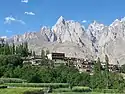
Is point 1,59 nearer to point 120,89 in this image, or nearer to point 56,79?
point 56,79

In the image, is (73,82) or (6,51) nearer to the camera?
(73,82)

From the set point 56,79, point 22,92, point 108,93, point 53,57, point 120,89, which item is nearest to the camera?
point 22,92

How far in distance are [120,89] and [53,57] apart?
95.8m

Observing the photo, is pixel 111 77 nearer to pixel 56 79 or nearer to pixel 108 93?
pixel 56 79

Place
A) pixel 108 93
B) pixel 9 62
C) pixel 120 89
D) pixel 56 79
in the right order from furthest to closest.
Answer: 1. pixel 9 62
2. pixel 56 79
3. pixel 120 89
4. pixel 108 93

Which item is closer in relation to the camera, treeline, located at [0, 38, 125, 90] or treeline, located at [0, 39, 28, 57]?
treeline, located at [0, 38, 125, 90]

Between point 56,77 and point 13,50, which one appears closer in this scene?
point 56,77

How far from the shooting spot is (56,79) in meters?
118

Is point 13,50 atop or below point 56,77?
atop

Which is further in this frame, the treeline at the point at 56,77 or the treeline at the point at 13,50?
the treeline at the point at 13,50

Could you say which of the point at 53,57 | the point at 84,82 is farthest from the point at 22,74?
the point at 53,57

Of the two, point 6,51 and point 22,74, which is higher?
point 6,51

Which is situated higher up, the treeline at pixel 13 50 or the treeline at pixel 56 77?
the treeline at pixel 13 50

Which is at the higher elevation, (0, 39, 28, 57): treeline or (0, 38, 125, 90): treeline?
(0, 39, 28, 57): treeline
